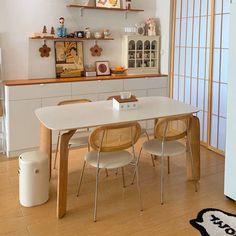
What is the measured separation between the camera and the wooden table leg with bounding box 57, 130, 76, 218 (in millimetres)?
2592

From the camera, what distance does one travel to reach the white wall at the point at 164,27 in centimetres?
494

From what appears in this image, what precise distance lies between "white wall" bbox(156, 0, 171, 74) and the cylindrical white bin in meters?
2.84

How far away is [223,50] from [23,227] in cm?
303

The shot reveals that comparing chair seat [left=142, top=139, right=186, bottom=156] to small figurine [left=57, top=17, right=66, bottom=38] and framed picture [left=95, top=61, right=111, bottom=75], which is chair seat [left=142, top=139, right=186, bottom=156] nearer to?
framed picture [left=95, top=61, right=111, bottom=75]

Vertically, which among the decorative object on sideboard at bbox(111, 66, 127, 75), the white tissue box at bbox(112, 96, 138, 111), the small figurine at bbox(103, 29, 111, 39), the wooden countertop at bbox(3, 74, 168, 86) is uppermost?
the small figurine at bbox(103, 29, 111, 39)

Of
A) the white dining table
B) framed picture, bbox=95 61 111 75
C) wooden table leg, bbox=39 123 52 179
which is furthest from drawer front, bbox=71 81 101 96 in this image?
wooden table leg, bbox=39 123 52 179

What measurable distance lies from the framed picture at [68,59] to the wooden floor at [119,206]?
146cm

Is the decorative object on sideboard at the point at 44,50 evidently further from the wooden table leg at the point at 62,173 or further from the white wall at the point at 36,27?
the wooden table leg at the point at 62,173

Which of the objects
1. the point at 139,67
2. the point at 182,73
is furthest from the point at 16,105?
the point at 182,73

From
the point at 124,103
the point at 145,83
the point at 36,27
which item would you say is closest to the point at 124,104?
the point at 124,103

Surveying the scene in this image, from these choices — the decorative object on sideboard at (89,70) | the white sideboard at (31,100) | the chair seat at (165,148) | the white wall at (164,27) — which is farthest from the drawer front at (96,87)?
the chair seat at (165,148)

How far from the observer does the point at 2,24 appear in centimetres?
412

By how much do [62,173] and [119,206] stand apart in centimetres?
61

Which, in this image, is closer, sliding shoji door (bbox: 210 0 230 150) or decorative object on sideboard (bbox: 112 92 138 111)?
decorative object on sideboard (bbox: 112 92 138 111)
